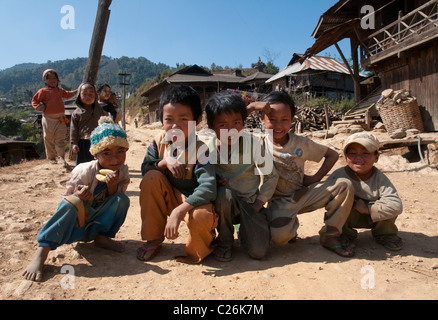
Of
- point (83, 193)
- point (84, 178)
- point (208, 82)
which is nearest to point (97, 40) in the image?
point (84, 178)

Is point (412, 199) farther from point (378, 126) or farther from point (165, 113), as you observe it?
point (378, 126)

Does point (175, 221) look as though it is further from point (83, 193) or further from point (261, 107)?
point (261, 107)

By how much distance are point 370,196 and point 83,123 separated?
359cm

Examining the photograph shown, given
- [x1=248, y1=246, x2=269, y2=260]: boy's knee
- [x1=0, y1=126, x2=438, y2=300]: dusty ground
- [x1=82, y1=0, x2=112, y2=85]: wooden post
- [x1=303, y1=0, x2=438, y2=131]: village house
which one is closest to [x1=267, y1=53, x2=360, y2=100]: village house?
[x1=303, y1=0, x2=438, y2=131]: village house

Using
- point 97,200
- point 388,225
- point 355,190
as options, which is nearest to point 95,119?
point 97,200

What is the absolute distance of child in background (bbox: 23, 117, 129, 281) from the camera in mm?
1809

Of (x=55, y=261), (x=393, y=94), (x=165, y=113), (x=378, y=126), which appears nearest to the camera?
(x=55, y=261)

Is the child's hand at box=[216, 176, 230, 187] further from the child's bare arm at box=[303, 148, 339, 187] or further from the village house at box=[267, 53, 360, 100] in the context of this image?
the village house at box=[267, 53, 360, 100]

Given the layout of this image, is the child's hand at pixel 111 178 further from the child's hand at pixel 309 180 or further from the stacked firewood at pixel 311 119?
the stacked firewood at pixel 311 119

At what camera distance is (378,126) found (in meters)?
9.15

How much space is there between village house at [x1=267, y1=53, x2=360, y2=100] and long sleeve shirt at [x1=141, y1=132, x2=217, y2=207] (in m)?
22.6

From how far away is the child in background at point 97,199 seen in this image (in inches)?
71.2

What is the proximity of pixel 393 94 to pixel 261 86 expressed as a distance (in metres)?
22.9

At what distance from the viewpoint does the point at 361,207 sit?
2088 millimetres
